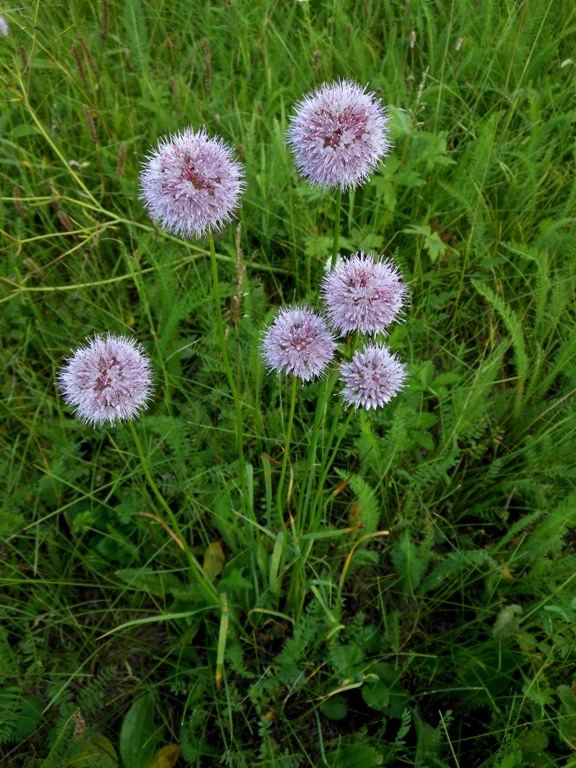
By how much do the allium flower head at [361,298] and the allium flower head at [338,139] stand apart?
0.72 ft

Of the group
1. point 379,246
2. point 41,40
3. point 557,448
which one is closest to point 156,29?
point 41,40

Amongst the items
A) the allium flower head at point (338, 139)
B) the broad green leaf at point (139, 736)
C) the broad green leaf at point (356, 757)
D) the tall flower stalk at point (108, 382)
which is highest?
the allium flower head at point (338, 139)

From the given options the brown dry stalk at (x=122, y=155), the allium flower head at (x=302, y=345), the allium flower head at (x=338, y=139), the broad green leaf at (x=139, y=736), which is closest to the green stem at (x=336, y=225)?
the allium flower head at (x=338, y=139)

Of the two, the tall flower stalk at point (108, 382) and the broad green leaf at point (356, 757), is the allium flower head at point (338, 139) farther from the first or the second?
the broad green leaf at point (356, 757)

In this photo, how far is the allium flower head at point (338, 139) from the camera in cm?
146

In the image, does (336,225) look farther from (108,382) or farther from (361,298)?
(108,382)

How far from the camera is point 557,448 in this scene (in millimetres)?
2156

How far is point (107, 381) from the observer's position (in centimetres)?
152

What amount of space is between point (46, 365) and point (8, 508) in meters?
0.62

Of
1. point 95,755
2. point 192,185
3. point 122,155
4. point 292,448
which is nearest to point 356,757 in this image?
point 95,755

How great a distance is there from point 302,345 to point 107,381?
51 cm

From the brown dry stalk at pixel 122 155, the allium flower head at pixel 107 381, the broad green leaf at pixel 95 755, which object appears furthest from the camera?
the brown dry stalk at pixel 122 155

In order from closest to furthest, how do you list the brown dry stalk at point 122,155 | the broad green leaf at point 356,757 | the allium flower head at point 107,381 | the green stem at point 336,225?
the green stem at point 336,225 → the allium flower head at point 107,381 → the broad green leaf at point 356,757 → the brown dry stalk at point 122,155

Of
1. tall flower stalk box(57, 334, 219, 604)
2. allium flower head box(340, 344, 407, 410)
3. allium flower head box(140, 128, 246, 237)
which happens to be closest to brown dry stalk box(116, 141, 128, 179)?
allium flower head box(140, 128, 246, 237)
